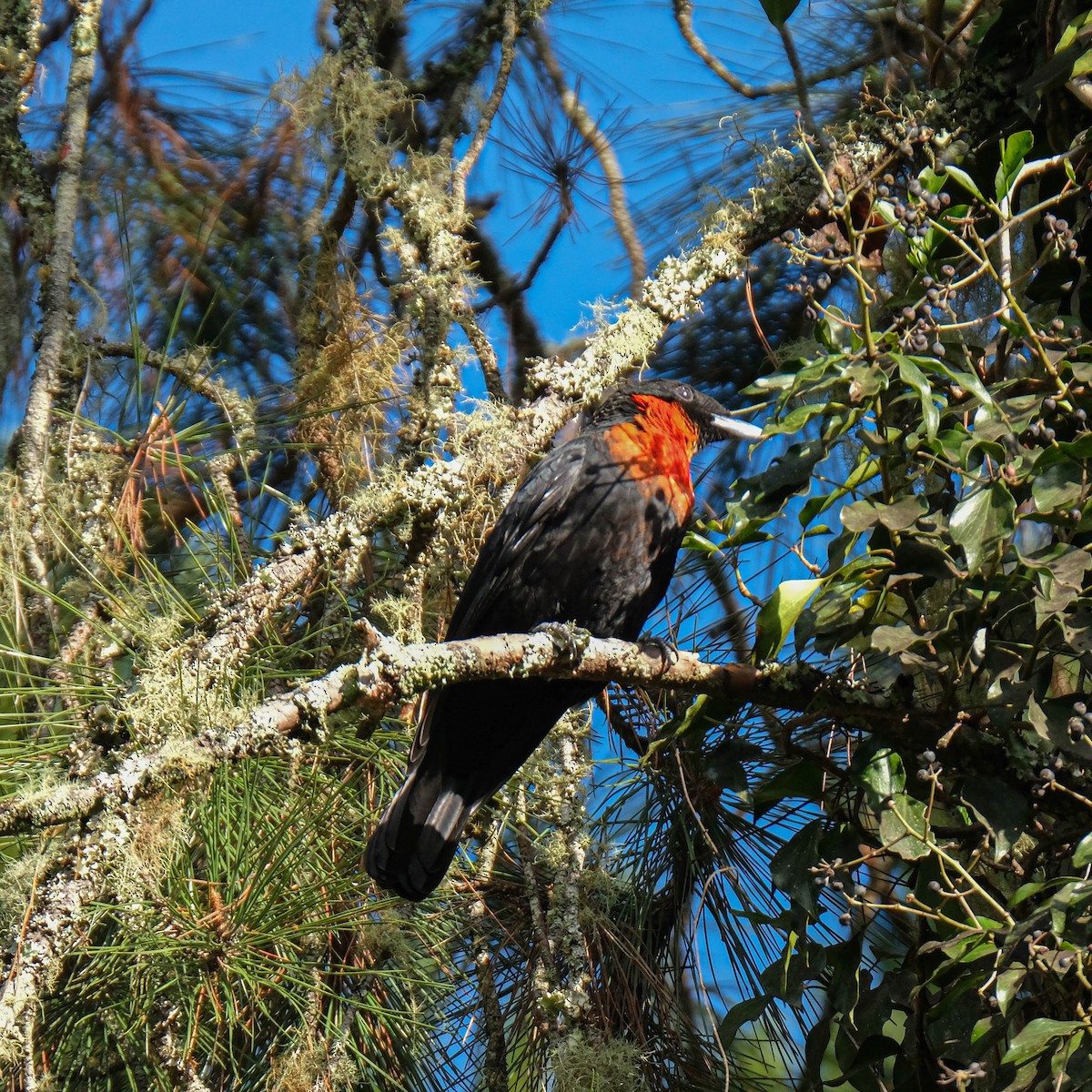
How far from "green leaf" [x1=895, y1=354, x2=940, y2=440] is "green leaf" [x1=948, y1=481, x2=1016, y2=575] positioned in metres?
0.14

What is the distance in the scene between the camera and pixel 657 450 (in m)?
3.40

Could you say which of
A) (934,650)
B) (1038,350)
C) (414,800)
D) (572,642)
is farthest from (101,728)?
(1038,350)

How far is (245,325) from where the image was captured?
439 centimetres

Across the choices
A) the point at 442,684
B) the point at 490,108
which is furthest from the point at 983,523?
the point at 490,108

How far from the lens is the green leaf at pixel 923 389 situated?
6.33ft

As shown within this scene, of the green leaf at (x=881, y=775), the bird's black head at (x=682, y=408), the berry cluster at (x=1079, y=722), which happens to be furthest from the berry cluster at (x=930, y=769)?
the bird's black head at (x=682, y=408)

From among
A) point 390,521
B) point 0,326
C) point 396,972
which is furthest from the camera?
point 0,326

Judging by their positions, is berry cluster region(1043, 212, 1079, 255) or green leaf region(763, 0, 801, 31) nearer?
berry cluster region(1043, 212, 1079, 255)

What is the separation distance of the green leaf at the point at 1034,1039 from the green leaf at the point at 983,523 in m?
0.66

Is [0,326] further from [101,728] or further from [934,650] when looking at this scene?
[934,650]

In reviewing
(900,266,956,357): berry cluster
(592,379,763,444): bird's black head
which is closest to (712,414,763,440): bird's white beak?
(592,379,763,444): bird's black head

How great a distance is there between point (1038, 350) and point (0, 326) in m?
3.50

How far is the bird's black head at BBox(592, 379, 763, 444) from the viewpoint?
3.60 meters

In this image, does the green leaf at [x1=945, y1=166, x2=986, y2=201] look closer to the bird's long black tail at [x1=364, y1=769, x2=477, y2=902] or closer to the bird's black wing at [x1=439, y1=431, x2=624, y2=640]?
the bird's black wing at [x1=439, y1=431, x2=624, y2=640]
